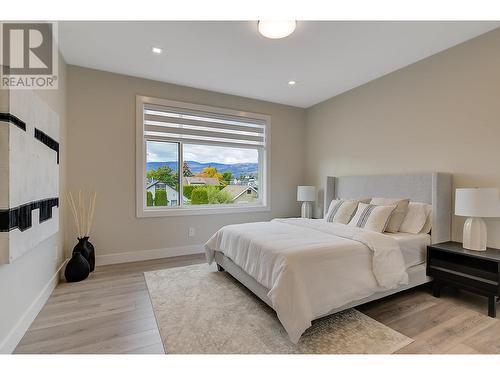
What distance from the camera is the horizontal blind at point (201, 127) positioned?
3.70 metres

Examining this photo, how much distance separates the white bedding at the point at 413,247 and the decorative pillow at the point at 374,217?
0.22 metres

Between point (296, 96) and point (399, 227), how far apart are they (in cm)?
264

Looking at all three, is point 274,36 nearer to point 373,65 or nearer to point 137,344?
point 373,65

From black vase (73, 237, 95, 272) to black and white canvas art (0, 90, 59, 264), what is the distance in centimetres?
62

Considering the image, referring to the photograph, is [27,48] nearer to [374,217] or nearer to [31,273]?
[31,273]

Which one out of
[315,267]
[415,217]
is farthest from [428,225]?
[315,267]

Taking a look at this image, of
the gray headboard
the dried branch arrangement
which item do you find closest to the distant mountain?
the dried branch arrangement

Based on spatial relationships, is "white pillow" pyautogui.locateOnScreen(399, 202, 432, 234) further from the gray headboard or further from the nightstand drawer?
the nightstand drawer

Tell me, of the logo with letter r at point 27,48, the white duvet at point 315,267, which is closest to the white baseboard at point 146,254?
the white duvet at point 315,267

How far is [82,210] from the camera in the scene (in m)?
3.19

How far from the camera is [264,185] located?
459 centimetres

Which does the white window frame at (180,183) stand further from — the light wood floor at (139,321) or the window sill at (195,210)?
the light wood floor at (139,321)

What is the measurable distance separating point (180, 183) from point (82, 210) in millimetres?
1355

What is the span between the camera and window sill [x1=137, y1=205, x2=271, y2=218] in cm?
→ 362
